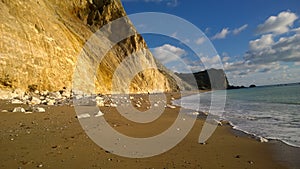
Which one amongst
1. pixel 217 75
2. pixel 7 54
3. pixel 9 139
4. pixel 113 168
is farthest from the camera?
pixel 217 75

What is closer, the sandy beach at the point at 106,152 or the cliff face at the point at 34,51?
the sandy beach at the point at 106,152

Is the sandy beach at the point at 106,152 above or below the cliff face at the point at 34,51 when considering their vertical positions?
below

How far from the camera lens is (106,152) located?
4785 millimetres

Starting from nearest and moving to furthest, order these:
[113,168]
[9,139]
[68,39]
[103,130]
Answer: [113,168], [9,139], [103,130], [68,39]

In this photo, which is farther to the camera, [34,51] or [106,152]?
[34,51]

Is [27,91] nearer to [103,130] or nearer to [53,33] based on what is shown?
[53,33]

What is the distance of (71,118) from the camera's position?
27.0 ft

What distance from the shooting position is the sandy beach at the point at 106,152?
4.19 m

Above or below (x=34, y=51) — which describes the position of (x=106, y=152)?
below

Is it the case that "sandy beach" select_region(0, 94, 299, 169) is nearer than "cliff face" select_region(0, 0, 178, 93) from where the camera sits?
Yes

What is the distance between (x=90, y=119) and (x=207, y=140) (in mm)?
3847

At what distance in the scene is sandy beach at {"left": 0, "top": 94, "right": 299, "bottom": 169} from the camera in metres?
4.19

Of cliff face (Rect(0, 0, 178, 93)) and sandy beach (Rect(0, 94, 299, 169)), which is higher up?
cliff face (Rect(0, 0, 178, 93))

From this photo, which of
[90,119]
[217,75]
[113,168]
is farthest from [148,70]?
[217,75]
